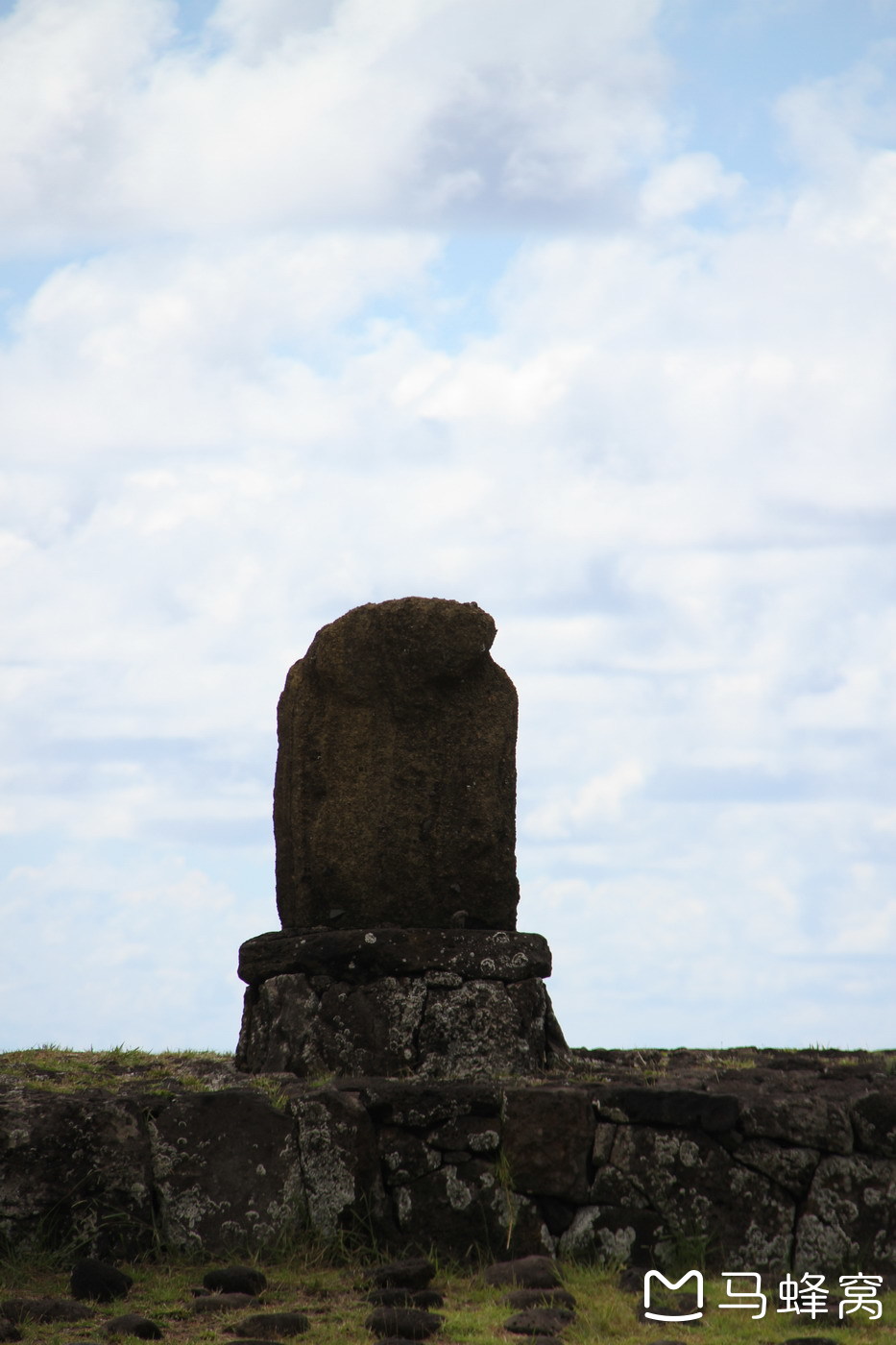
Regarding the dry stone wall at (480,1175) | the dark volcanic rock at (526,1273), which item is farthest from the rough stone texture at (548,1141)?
the dark volcanic rock at (526,1273)

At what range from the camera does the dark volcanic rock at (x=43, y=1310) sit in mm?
6902

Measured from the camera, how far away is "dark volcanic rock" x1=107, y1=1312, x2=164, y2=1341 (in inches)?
261

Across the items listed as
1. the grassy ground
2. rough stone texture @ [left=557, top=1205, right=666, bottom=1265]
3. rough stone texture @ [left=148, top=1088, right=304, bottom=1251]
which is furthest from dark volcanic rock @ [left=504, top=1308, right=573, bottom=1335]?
rough stone texture @ [left=148, top=1088, right=304, bottom=1251]

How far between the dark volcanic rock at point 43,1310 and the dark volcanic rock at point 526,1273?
202 cm

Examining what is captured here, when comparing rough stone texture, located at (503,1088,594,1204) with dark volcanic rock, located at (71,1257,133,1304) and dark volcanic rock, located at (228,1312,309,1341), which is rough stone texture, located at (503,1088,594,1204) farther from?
dark volcanic rock, located at (71,1257,133,1304)

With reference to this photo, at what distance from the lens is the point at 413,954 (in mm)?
9281

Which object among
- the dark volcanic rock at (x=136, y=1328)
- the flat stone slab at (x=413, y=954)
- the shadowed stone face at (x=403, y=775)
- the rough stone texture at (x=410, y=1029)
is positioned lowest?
the dark volcanic rock at (x=136, y=1328)

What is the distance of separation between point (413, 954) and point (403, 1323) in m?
2.91

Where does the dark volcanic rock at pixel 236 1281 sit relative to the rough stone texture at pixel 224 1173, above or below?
below

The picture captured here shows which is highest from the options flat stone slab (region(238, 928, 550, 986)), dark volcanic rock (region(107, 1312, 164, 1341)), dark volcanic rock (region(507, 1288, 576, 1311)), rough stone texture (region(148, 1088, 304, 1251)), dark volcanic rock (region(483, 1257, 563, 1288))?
flat stone slab (region(238, 928, 550, 986))

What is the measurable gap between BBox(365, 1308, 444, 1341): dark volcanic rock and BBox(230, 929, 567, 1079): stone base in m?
2.26

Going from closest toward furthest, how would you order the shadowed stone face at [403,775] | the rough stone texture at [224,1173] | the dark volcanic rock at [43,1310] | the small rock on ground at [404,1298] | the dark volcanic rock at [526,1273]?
the dark volcanic rock at [43,1310] < the small rock on ground at [404,1298] < the dark volcanic rock at [526,1273] < the rough stone texture at [224,1173] < the shadowed stone face at [403,775]

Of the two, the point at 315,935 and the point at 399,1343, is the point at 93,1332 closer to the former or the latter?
the point at 399,1343

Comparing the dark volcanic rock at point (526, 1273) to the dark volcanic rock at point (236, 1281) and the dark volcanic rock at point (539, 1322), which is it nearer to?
the dark volcanic rock at point (539, 1322)
